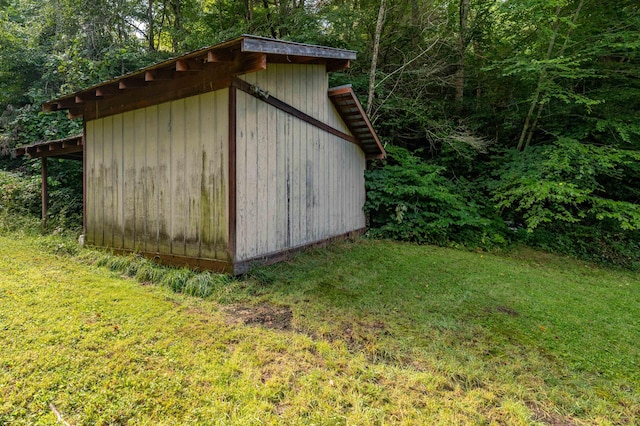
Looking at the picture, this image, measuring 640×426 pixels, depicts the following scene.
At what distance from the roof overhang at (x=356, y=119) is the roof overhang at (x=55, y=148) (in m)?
5.22

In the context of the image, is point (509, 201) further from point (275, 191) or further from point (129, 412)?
point (129, 412)

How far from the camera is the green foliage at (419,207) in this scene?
25.2ft

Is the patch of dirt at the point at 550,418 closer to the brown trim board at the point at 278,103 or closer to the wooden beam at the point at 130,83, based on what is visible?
the brown trim board at the point at 278,103

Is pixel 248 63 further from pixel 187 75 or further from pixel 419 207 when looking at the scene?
pixel 419 207

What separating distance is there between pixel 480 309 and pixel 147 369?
3565mm

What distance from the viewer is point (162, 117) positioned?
463cm

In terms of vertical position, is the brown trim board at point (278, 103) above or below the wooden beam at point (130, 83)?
below

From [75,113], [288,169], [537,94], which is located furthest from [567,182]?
[75,113]

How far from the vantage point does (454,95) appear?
10711 millimetres

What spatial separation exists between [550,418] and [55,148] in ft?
29.5

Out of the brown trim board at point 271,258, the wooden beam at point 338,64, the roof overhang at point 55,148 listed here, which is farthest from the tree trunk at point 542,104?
the roof overhang at point 55,148

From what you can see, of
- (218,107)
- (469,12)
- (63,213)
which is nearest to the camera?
(218,107)


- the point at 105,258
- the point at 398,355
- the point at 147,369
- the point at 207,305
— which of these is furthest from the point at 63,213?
the point at 398,355

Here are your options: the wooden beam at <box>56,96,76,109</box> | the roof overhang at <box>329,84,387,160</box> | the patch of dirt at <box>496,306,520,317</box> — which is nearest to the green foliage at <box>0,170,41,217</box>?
the wooden beam at <box>56,96,76,109</box>
